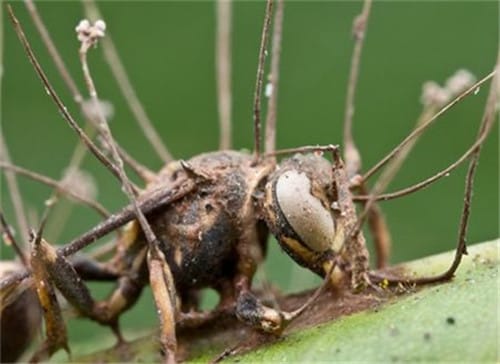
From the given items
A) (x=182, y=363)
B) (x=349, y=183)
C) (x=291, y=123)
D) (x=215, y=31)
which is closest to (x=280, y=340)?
(x=182, y=363)

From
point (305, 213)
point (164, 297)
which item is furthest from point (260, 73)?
point (164, 297)

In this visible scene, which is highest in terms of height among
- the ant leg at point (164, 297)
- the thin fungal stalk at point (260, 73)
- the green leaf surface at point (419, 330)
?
the thin fungal stalk at point (260, 73)

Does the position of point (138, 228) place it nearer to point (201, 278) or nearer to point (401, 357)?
point (201, 278)

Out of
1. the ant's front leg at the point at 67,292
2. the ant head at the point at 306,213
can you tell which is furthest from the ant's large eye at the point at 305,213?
the ant's front leg at the point at 67,292

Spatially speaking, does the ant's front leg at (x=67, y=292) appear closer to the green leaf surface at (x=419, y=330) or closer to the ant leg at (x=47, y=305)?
the ant leg at (x=47, y=305)

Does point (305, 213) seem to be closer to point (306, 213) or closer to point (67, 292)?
point (306, 213)
